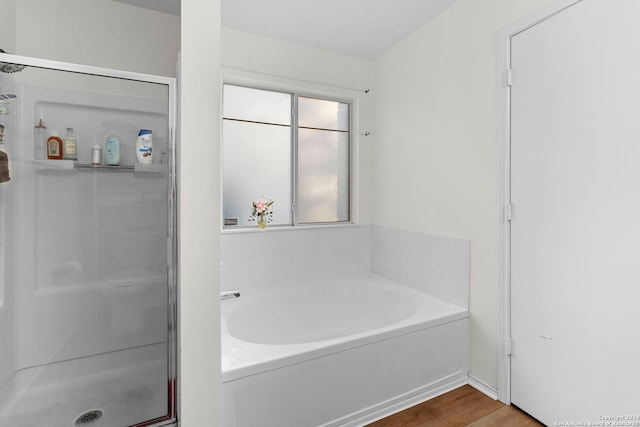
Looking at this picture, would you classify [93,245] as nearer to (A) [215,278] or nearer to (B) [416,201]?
(A) [215,278]

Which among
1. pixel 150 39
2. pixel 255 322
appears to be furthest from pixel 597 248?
pixel 150 39

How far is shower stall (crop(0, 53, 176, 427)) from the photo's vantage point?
1501 millimetres

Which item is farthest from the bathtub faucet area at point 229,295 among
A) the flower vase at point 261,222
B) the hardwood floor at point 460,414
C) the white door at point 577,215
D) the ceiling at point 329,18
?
the ceiling at point 329,18

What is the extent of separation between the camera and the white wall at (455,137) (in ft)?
6.19

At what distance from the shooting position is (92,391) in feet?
5.16

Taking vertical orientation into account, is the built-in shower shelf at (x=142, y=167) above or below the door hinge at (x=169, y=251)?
above

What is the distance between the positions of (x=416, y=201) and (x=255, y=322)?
1538mm

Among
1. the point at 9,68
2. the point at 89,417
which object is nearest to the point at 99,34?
the point at 9,68

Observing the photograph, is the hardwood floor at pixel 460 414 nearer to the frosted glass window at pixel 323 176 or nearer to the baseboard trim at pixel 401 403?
the baseboard trim at pixel 401 403

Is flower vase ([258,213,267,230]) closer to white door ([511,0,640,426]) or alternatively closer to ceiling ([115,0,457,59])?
ceiling ([115,0,457,59])

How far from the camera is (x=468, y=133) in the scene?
6.64 ft

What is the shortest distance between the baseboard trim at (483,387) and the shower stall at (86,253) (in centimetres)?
177

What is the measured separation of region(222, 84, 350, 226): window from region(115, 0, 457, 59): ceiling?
1.56 ft

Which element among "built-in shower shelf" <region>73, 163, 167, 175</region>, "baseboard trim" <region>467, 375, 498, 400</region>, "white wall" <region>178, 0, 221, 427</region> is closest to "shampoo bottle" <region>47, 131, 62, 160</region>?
"built-in shower shelf" <region>73, 163, 167, 175</region>
